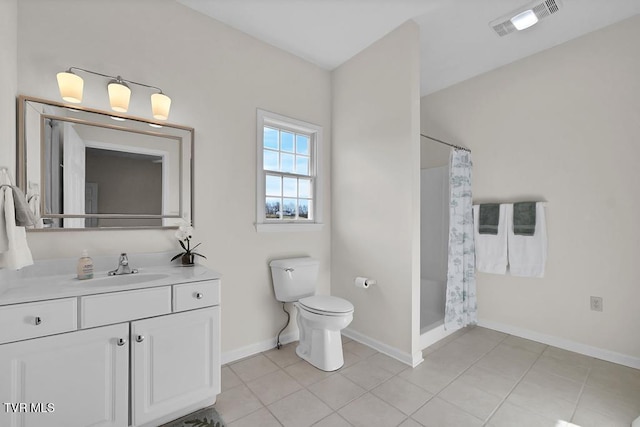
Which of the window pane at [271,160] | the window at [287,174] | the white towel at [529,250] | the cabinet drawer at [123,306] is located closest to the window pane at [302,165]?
the window at [287,174]

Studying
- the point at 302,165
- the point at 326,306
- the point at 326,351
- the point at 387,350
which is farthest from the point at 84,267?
the point at 387,350

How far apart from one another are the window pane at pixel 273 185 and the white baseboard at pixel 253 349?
1340 millimetres

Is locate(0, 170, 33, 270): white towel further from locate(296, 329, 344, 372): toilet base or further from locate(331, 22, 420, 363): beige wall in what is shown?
locate(331, 22, 420, 363): beige wall

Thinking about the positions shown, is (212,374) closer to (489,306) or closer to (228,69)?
(228,69)

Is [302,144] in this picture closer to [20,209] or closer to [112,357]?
[20,209]

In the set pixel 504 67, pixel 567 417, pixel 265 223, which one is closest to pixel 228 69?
pixel 265 223

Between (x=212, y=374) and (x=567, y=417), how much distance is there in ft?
6.92

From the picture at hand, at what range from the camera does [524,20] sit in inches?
84.2

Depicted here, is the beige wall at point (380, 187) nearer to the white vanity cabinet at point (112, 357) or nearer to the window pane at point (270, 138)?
the window pane at point (270, 138)

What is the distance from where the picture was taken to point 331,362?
7.10ft

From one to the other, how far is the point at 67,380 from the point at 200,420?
2.32ft

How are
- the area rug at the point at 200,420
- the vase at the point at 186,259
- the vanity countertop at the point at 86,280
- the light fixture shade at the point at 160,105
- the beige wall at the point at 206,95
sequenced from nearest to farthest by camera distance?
the vanity countertop at the point at 86,280 → the area rug at the point at 200,420 → the beige wall at the point at 206,95 → the light fixture shade at the point at 160,105 → the vase at the point at 186,259

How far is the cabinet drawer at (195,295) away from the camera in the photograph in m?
1.59

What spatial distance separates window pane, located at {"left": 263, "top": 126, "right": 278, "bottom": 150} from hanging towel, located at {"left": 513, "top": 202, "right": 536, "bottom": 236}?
7.87 ft
